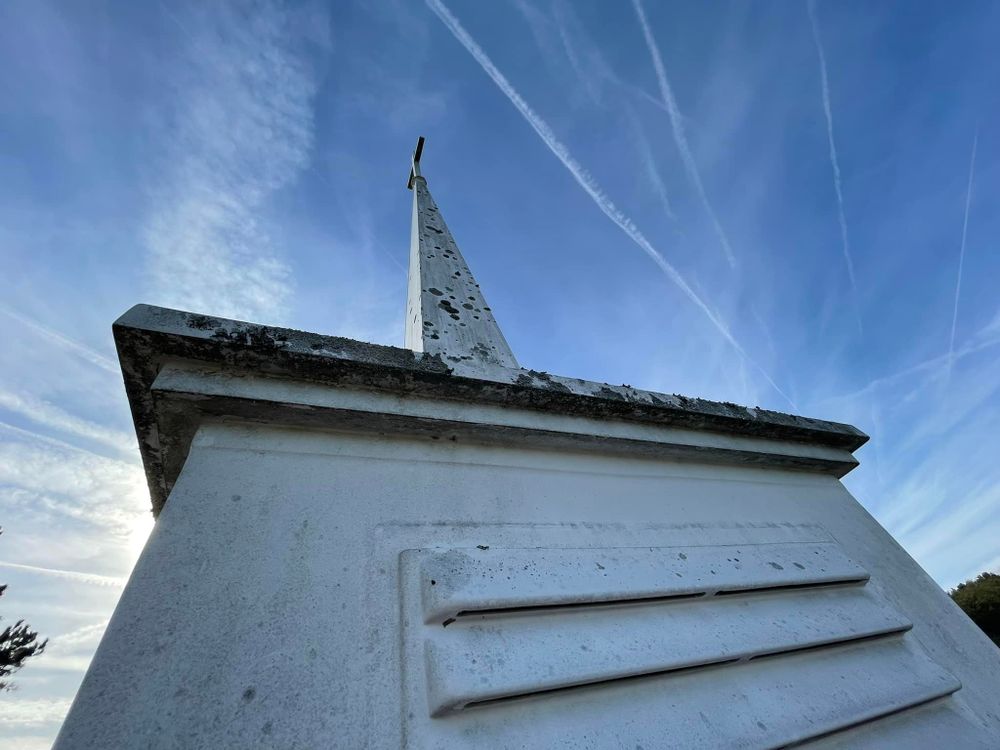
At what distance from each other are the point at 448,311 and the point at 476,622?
225cm

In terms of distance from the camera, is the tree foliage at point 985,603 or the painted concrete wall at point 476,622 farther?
the tree foliage at point 985,603

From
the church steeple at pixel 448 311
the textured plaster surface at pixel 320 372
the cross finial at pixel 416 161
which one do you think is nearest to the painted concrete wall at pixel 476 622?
the textured plaster surface at pixel 320 372

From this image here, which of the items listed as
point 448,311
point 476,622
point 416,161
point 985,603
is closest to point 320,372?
point 476,622

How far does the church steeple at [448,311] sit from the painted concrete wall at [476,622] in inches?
27.7

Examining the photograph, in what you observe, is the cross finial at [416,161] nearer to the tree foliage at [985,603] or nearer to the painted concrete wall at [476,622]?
the painted concrete wall at [476,622]

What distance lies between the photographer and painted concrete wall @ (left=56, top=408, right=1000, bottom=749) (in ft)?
3.68

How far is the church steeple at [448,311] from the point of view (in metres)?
2.87

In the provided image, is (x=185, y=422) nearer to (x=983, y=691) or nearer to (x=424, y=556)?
(x=424, y=556)

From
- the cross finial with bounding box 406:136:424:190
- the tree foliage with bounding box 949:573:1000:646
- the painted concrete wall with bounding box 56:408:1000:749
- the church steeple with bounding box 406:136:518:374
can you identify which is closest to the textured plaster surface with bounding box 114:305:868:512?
the church steeple with bounding box 406:136:518:374

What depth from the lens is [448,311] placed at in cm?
323

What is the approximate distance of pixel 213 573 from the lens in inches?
50.4

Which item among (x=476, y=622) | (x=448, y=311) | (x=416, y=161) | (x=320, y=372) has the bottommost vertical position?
(x=476, y=622)

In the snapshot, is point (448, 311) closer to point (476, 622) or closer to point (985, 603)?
point (476, 622)

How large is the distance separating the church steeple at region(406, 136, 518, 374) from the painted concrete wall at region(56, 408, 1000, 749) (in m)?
0.70
